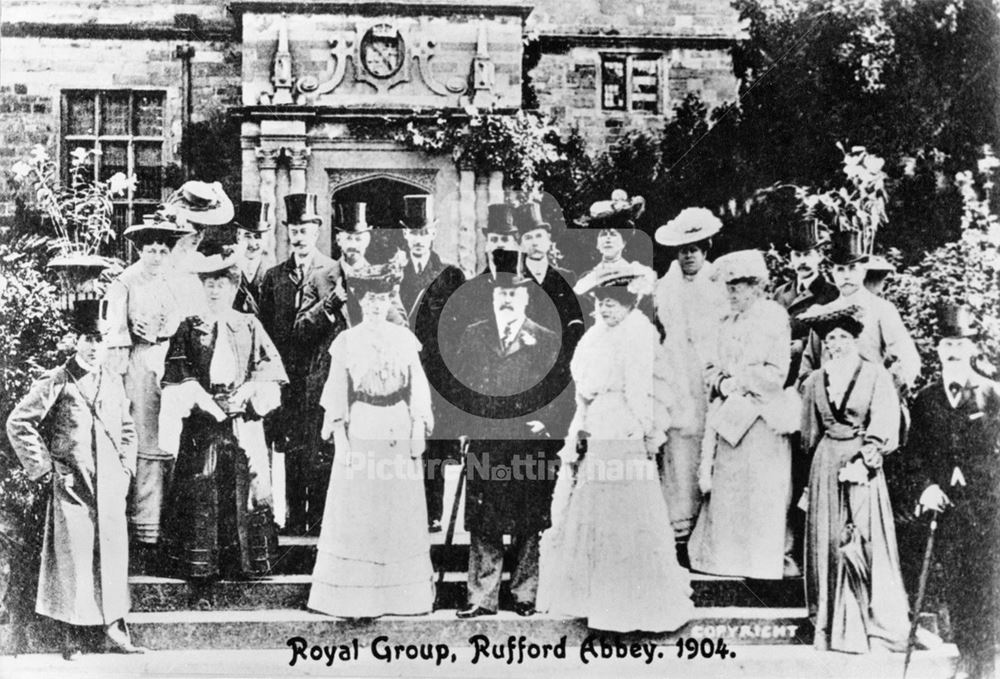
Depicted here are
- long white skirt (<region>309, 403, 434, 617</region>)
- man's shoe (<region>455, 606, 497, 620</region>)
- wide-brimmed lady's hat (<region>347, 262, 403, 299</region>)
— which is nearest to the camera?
long white skirt (<region>309, 403, 434, 617</region>)

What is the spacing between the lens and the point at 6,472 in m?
5.79

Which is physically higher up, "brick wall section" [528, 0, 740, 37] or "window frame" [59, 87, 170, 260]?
"brick wall section" [528, 0, 740, 37]

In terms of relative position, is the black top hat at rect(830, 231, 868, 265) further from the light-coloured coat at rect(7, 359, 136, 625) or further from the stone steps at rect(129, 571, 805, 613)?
the light-coloured coat at rect(7, 359, 136, 625)

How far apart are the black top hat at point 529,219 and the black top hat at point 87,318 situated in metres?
2.43

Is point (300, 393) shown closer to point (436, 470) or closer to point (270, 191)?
point (436, 470)

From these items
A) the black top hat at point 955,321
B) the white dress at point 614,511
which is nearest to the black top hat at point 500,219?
the white dress at point 614,511

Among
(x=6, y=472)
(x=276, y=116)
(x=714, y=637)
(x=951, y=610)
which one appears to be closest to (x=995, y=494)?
(x=951, y=610)

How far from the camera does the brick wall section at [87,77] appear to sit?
5887mm

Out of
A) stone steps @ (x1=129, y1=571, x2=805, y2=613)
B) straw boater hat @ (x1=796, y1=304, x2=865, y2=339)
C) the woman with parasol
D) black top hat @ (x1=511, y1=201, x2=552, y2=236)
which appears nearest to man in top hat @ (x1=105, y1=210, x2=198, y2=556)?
stone steps @ (x1=129, y1=571, x2=805, y2=613)

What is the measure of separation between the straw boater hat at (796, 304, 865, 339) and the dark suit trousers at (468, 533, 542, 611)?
1968 mm

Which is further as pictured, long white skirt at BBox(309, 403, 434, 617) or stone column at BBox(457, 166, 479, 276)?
stone column at BBox(457, 166, 479, 276)

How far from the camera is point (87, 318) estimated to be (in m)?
5.79

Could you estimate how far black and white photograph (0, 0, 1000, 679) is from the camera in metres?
5.60

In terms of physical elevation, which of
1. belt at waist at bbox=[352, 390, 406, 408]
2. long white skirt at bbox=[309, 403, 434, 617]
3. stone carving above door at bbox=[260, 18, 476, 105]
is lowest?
long white skirt at bbox=[309, 403, 434, 617]
